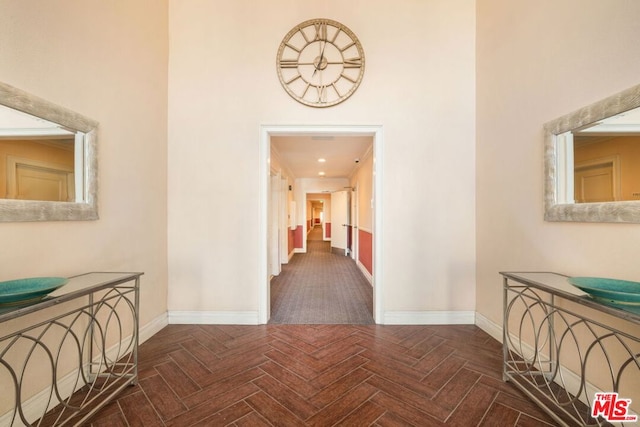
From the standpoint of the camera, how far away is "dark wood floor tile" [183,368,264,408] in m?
1.49

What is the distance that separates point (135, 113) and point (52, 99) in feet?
2.21

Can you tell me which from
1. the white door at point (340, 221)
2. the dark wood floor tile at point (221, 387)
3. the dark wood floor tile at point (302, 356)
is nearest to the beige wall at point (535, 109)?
the dark wood floor tile at point (302, 356)

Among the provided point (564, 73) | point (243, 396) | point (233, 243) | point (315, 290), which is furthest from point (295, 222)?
point (564, 73)

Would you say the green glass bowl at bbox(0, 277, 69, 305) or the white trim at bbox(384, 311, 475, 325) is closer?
the green glass bowl at bbox(0, 277, 69, 305)

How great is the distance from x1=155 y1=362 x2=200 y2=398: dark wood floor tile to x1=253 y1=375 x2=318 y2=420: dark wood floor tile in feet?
1.42

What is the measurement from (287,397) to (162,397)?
822 millimetres

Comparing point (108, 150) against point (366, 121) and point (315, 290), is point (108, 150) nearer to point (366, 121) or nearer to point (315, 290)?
point (366, 121)

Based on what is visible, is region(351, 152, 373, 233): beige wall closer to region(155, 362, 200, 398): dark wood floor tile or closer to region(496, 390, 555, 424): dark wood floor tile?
region(496, 390, 555, 424): dark wood floor tile

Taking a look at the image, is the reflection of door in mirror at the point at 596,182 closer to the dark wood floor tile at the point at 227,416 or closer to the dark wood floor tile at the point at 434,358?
the dark wood floor tile at the point at 434,358

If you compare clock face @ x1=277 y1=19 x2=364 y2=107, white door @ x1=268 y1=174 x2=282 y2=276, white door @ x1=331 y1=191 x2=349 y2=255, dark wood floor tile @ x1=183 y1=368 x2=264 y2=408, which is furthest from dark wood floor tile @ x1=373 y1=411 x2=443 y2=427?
white door @ x1=331 y1=191 x2=349 y2=255

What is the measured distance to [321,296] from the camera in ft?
11.3

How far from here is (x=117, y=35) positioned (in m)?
1.91

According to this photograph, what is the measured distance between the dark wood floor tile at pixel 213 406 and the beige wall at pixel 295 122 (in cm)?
98
